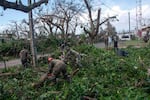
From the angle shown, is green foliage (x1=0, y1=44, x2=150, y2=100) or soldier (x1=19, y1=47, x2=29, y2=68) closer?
green foliage (x1=0, y1=44, x2=150, y2=100)

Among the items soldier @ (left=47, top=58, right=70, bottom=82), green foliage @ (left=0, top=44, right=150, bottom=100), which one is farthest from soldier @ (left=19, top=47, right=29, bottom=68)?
soldier @ (left=47, top=58, right=70, bottom=82)

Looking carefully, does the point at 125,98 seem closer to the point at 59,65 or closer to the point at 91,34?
the point at 59,65

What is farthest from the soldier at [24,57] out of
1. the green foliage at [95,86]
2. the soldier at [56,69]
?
the soldier at [56,69]

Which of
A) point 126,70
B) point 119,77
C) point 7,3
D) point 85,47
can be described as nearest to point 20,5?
point 7,3

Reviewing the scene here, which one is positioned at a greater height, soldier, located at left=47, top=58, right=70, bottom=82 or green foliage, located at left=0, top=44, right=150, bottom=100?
soldier, located at left=47, top=58, right=70, bottom=82

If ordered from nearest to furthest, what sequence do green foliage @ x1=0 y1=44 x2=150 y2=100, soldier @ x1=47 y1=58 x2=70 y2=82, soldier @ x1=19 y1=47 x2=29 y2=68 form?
green foliage @ x1=0 y1=44 x2=150 y2=100, soldier @ x1=47 y1=58 x2=70 y2=82, soldier @ x1=19 y1=47 x2=29 y2=68

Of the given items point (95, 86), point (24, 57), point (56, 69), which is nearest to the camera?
point (95, 86)

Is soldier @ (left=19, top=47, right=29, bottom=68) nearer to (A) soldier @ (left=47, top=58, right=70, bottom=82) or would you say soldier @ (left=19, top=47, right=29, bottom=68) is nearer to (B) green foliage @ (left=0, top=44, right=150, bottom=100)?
(B) green foliage @ (left=0, top=44, right=150, bottom=100)

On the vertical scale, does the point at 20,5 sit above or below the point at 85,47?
above

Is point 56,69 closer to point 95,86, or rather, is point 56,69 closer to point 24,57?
point 95,86

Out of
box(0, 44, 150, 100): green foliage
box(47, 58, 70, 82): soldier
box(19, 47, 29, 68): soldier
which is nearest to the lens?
box(0, 44, 150, 100): green foliage

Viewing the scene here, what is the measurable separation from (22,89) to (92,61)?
8092mm

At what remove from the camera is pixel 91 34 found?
3022cm

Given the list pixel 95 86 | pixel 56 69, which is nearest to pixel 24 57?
pixel 56 69
